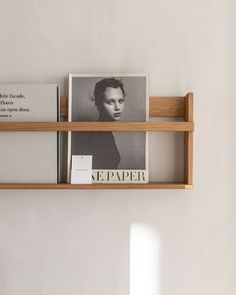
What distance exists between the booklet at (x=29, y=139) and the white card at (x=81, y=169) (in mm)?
53

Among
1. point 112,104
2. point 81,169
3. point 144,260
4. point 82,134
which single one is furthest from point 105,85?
point 144,260

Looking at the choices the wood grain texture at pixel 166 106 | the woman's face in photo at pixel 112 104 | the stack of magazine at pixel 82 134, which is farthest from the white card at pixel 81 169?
the wood grain texture at pixel 166 106

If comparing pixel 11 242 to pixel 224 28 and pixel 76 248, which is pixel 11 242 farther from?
pixel 224 28

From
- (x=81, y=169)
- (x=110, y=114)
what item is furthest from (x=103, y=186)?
(x=110, y=114)

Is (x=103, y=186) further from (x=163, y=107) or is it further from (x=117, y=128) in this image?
(x=163, y=107)

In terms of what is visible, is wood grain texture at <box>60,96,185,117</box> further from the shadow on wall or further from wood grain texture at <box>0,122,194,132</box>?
the shadow on wall

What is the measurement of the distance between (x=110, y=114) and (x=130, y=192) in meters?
0.25

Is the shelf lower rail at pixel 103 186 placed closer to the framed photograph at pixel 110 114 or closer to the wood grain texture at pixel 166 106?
the framed photograph at pixel 110 114

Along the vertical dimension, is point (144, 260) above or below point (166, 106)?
below

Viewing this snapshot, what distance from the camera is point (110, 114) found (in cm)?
133

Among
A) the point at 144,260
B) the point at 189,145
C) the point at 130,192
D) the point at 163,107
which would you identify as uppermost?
the point at 163,107

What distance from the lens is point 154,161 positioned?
1.35m

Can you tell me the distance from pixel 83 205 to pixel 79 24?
581mm

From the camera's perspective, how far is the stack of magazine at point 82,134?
4.30 feet
